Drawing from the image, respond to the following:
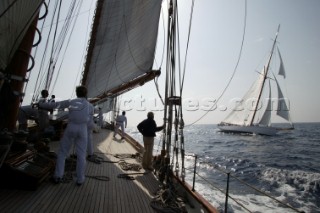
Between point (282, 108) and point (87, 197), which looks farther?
point (282, 108)

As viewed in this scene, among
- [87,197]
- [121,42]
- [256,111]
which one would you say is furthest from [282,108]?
[87,197]

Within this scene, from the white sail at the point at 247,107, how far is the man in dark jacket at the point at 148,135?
1933 inches

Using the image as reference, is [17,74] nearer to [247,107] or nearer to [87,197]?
[87,197]

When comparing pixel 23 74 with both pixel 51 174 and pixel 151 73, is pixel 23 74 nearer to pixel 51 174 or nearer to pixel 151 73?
pixel 51 174

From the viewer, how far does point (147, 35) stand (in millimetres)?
8586

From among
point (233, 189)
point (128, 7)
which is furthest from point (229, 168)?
point (128, 7)

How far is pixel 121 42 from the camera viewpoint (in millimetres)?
9141

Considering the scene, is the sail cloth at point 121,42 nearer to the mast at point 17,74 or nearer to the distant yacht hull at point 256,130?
the mast at point 17,74

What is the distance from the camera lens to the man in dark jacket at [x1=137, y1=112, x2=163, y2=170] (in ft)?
23.2

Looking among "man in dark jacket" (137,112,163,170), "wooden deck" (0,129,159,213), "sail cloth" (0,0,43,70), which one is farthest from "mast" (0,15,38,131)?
"man in dark jacket" (137,112,163,170)

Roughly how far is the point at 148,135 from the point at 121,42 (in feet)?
12.2

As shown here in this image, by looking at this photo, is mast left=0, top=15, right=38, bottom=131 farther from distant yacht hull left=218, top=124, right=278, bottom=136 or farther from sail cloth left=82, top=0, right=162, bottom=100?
distant yacht hull left=218, top=124, right=278, bottom=136

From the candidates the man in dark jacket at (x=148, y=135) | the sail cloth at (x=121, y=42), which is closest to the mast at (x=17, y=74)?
the man in dark jacket at (x=148, y=135)

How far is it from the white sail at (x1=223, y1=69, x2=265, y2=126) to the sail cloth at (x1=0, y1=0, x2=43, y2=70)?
176ft
